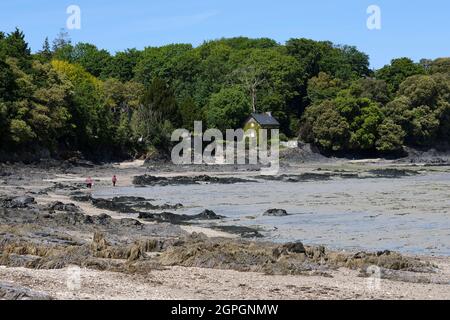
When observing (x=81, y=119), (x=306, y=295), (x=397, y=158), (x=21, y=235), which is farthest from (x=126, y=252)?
(x=397, y=158)

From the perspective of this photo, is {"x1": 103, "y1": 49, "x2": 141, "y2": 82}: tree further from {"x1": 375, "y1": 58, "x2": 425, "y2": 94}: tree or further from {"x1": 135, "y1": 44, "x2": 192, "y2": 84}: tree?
{"x1": 375, "y1": 58, "x2": 425, "y2": 94}: tree

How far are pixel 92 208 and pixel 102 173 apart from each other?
25.6 m

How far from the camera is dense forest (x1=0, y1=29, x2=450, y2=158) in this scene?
67.1 meters

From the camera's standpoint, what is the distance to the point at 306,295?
46.4ft

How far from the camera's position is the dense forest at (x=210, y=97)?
67.1 m

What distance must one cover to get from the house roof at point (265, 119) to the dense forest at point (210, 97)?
2.05 metres

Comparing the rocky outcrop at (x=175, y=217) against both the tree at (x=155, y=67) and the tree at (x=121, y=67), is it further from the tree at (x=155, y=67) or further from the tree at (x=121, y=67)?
the tree at (x=121, y=67)

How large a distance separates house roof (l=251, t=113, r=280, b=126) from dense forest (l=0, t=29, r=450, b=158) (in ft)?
6.72

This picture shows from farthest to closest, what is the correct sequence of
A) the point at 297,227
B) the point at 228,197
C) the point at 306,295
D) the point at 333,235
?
the point at 228,197, the point at 297,227, the point at 333,235, the point at 306,295

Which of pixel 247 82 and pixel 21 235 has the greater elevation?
pixel 247 82

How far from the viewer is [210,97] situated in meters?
97.8

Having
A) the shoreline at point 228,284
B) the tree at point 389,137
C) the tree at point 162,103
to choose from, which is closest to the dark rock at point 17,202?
the shoreline at point 228,284

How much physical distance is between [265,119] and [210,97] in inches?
379
